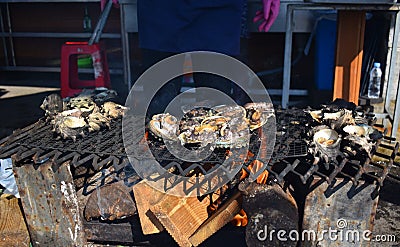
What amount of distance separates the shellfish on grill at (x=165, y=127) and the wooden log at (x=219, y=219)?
1.64 feet

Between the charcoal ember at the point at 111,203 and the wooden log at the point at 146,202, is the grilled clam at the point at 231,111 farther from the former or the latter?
the charcoal ember at the point at 111,203

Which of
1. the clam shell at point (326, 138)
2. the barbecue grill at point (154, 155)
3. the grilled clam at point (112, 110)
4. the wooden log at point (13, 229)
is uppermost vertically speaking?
the grilled clam at point (112, 110)

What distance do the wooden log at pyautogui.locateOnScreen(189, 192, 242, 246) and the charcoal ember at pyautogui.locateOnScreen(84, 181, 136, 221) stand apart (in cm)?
43

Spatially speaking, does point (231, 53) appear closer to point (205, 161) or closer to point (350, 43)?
point (350, 43)

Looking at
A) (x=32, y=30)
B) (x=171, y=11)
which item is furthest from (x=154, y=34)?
(x=32, y=30)

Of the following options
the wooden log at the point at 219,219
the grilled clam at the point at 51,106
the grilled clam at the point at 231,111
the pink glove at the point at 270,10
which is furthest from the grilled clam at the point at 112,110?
the pink glove at the point at 270,10

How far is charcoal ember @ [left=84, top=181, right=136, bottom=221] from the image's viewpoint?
105 inches

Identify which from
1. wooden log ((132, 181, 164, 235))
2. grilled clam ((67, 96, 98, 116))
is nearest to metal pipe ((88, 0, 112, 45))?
grilled clam ((67, 96, 98, 116))

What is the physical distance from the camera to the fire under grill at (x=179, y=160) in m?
2.32

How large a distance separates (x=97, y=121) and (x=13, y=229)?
2.82 feet

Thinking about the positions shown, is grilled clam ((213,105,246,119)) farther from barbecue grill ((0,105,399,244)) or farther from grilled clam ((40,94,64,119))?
grilled clam ((40,94,64,119))

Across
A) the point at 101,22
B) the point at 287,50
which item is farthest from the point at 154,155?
the point at 101,22

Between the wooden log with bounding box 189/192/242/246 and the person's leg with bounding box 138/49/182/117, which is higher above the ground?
the person's leg with bounding box 138/49/182/117

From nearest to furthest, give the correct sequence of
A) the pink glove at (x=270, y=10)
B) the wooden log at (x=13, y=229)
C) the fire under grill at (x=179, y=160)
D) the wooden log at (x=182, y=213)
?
1. the fire under grill at (x=179, y=160)
2. the wooden log at (x=182, y=213)
3. the wooden log at (x=13, y=229)
4. the pink glove at (x=270, y=10)
